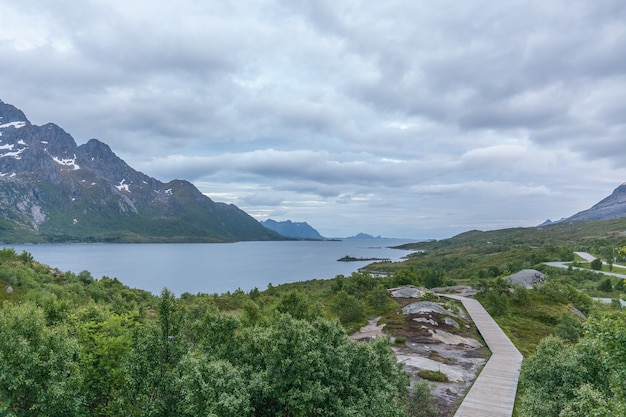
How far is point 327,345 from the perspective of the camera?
17391 millimetres

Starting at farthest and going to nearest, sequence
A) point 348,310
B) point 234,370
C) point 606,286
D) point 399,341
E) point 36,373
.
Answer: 1. point 606,286
2. point 348,310
3. point 399,341
4. point 36,373
5. point 234,370

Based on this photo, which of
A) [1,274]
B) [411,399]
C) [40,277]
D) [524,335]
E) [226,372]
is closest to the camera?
[226,372]

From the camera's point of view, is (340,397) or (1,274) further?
(1,274)

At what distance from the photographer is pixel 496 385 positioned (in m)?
29.8

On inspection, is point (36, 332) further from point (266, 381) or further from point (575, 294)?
point (575, 294)

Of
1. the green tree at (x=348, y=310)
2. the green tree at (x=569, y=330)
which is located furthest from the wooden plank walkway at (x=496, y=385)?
the green tree at (x=348, y=310)

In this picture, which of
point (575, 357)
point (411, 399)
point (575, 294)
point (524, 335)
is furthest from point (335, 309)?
point (575, 294)

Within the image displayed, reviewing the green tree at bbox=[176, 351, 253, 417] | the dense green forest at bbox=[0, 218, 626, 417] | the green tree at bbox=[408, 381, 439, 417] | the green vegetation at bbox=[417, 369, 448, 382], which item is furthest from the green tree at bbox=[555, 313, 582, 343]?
the green tree at bbox=[176, 351, 253, 417]

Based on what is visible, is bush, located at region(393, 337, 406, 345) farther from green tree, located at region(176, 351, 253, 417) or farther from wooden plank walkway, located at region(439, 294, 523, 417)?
green tree, located at region(176, 351, 253, 417)

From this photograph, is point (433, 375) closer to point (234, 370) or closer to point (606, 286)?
point (234, 370)

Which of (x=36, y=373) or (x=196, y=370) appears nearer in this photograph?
(x=196, y=370)

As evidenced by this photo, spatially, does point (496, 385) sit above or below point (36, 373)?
below

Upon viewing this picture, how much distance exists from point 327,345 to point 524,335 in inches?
1985

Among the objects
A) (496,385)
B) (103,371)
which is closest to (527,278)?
(496,385)
